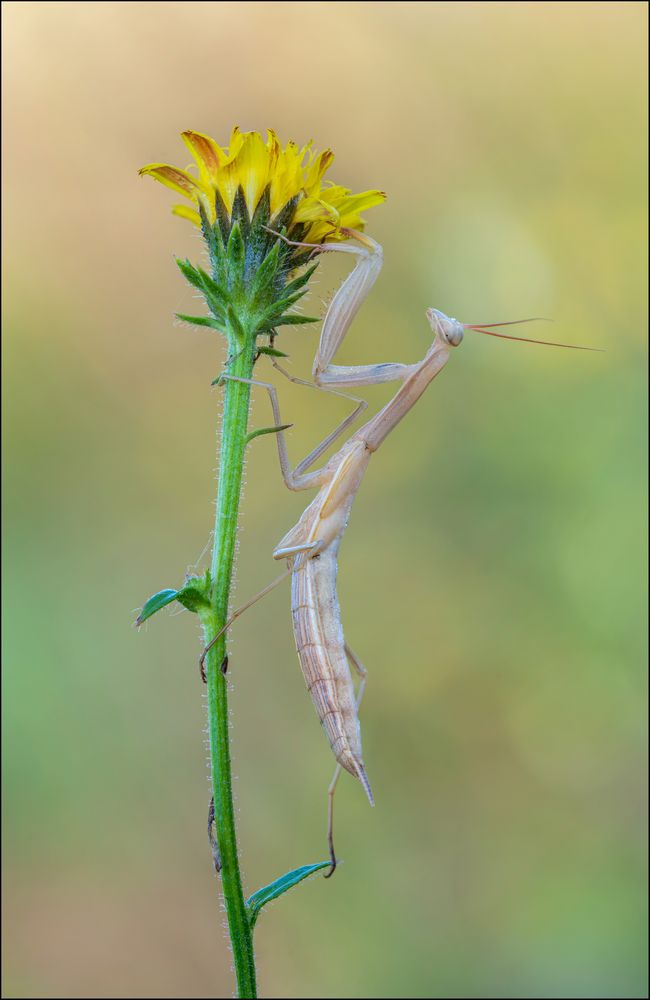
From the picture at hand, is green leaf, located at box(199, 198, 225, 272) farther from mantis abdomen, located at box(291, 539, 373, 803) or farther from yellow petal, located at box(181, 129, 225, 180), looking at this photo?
mantis abdomen, located at box(291, 539, 373, 803)

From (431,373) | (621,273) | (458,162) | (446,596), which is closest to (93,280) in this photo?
(458,162)

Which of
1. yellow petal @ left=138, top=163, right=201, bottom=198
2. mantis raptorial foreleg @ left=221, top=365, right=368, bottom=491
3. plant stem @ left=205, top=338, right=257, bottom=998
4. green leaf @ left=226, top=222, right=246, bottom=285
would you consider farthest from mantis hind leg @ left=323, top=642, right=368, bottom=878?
yellow petal @ left=138, top=163, right=201, bottom=198

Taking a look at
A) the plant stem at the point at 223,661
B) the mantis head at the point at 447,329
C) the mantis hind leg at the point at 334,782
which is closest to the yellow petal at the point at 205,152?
the plant stem at the point at 223,661

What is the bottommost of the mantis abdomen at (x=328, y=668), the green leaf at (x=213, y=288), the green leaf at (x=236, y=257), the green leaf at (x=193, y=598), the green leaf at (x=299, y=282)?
the mantis abdomen at (x=328, y=668)

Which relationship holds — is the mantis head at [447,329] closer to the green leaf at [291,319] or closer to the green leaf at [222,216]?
the green leaf at [291,319]

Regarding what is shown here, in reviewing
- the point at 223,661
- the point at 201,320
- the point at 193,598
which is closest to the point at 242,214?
the point at 201,320

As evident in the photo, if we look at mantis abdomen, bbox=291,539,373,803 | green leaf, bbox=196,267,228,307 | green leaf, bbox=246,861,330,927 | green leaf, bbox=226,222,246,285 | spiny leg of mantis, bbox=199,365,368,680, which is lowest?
green leaf, bbox=246,861,330,927

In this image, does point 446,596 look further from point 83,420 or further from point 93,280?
point 93,280
